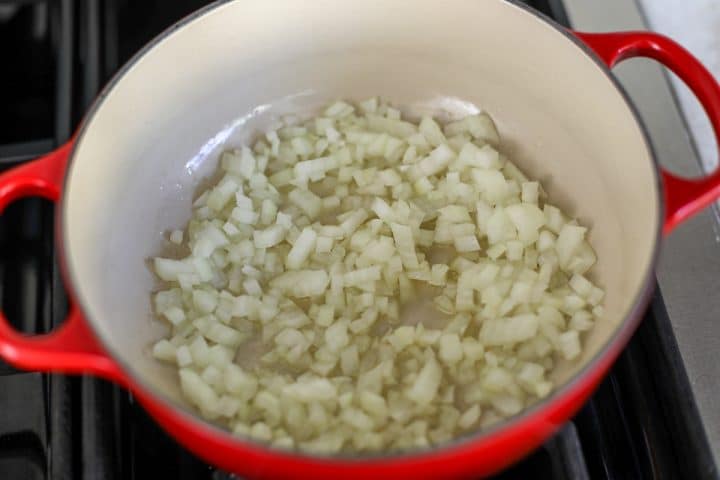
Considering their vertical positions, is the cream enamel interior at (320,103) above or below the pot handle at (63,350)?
above

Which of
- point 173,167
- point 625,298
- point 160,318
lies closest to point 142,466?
point 160,318

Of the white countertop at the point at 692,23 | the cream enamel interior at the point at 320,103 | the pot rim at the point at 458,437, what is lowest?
the pot rim at the point at 458,437

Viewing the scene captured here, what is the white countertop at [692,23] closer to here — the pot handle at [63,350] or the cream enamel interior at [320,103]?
the cream enamel interior at [320,103]

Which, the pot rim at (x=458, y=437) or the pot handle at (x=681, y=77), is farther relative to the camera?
the pot handle at (x=681, y=77)

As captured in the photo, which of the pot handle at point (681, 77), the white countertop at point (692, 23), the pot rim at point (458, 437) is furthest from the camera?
the white countertop at point (692, 23)

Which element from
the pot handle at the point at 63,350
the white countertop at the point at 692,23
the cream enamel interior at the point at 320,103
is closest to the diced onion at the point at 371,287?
the cream enamel interior at the point at 320,103

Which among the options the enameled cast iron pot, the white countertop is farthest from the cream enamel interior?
the white countertop

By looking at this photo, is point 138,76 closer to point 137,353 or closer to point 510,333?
point 137,353
